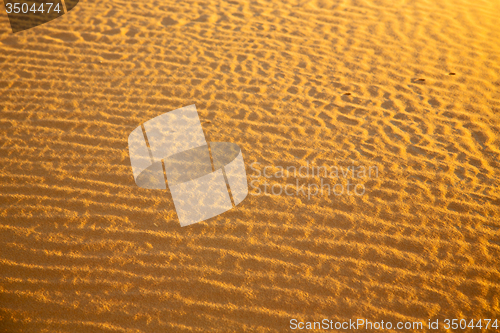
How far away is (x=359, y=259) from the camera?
104 inches

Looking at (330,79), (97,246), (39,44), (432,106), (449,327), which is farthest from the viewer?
(39,44)

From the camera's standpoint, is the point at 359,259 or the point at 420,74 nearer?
the point at 359,259

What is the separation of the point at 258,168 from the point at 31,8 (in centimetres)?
508

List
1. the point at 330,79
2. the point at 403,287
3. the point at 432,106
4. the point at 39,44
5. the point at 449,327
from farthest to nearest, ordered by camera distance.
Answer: the point at 39,44
the point at 330,79
the point at 432,106
the point at 403,287
the point at 449,327

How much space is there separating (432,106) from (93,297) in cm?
376

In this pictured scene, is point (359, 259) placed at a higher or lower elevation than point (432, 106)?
lower

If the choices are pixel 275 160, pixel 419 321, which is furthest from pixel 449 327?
pixel 275 160

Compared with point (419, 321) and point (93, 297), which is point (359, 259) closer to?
point (419, 321)

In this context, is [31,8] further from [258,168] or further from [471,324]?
[471,324]

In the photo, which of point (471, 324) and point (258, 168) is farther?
point (258, 168)

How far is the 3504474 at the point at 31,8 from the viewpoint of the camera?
572cm

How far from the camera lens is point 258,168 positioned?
3311 millimetres

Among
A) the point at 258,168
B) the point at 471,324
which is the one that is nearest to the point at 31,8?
the point at 258,168

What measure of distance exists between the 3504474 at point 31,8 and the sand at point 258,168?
0.30 meters
